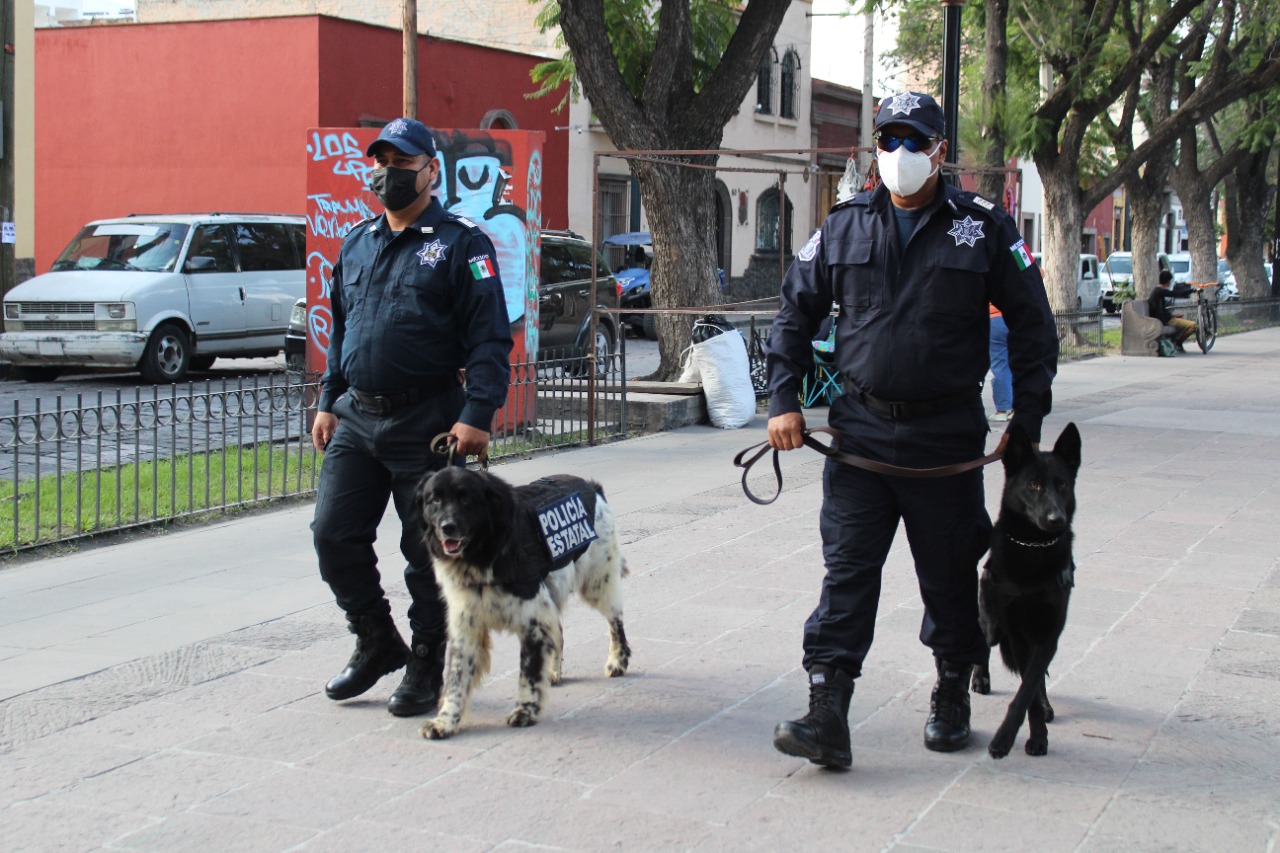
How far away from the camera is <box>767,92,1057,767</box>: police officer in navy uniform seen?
4301 millimetres

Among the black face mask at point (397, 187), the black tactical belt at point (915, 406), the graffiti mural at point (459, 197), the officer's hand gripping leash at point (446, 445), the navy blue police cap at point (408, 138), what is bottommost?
the officer's hand gripping leash at point (446, 445)

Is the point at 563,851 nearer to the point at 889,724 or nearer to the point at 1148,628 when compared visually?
the point at 889,724

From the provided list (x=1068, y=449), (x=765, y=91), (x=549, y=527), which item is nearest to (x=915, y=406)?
(x=1068, y=449)

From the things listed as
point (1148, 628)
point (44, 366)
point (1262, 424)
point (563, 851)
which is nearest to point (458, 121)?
point (44, 366)

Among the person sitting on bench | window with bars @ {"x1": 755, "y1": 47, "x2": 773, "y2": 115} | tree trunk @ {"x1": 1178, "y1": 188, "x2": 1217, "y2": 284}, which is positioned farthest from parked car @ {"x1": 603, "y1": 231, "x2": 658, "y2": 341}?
tree trunk @ {"x1": 1178, "y1": 188, "x2": 1217, "y2": 284}

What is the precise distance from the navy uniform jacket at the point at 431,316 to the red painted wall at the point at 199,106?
67.6 feet

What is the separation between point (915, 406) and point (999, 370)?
29.1 ft

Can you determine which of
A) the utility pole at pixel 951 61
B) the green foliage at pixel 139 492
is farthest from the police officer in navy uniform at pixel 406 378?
Answer: the utility pole at pixel 951 61

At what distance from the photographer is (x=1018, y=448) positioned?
4395 millimetres

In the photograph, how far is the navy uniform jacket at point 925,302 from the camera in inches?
169

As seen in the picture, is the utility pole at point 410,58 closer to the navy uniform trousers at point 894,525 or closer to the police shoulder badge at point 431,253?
the police shoulder badge at point 431,253

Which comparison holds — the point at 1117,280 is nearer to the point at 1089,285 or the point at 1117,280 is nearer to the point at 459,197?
the point at 1089,285

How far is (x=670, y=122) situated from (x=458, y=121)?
14.8 m

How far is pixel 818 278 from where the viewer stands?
451 centimetres
